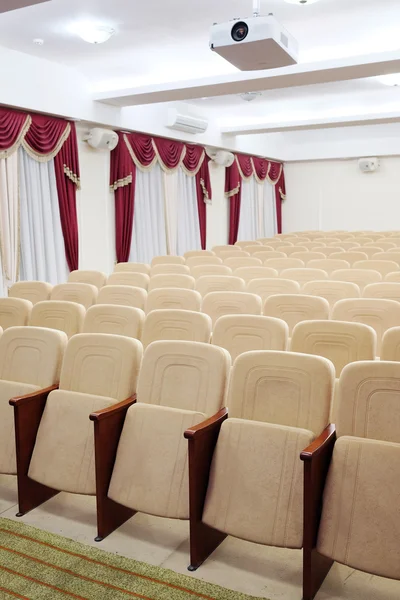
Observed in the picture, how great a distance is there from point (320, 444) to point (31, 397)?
4.99 feet

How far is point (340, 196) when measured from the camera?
54.2 ft

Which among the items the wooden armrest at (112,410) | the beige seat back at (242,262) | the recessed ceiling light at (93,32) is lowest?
the wooden armrest at (112,410)

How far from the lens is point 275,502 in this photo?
244 centimetres

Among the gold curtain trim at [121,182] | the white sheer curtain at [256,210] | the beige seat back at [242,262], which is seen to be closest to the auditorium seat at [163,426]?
the beige seat back at [242,262]

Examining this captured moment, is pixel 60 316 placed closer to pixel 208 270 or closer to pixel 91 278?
pixel 91 278

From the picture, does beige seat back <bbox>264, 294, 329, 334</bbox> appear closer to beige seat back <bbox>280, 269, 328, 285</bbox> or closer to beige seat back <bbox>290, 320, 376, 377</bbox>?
beige seat back <bbox>290, 320, 376, 377</bbox>

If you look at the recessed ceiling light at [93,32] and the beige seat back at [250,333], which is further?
the recessed ceiling light at [93,32]

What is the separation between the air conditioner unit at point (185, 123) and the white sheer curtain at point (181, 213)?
0.84m

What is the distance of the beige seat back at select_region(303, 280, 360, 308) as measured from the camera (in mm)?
5047

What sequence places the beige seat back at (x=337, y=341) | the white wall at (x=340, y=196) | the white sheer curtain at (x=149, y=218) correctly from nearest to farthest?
the beige seat back at (x=337, y=341)
the white sheer curtain at (x=149, y=218)
the white wall at (x=340, y=196)

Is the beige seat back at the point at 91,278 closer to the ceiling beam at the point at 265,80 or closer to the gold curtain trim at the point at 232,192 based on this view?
the ceiling beam at the point at 265,80

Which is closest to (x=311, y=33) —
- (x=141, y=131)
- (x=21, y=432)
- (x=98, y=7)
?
(x=98, y=7)

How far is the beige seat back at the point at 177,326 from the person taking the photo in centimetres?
409

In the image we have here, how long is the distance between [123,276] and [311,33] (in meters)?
3.92
